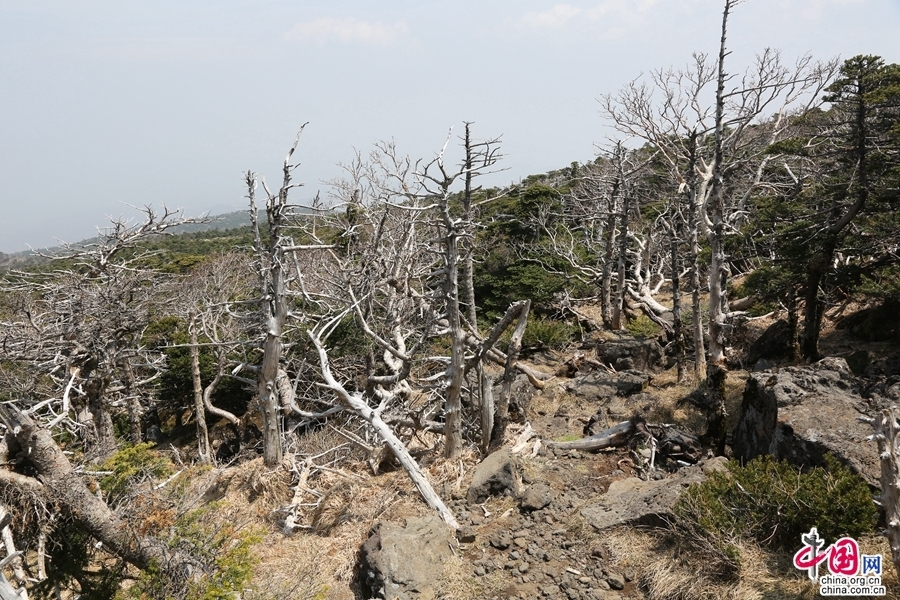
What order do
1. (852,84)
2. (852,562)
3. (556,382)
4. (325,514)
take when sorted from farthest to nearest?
1. (556,382)
2. (852,84)
3. (325,514)
4. (852,562)

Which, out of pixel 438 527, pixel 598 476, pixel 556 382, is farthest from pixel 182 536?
pixel 556 382

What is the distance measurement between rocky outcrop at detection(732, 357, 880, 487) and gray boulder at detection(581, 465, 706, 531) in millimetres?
1075

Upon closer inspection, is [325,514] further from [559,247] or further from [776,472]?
[559,247]

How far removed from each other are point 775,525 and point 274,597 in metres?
4.63

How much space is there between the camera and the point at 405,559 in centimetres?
527

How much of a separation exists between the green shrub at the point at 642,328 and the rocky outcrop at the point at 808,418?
836 cm

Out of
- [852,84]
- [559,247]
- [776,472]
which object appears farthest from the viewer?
[559,247]

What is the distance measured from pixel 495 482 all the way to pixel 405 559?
6.18 feet

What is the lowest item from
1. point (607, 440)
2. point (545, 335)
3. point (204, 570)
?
→ point (545, 335)

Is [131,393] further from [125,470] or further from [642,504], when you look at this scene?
[642,504]

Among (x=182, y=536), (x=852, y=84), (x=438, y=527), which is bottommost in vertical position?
(x=438, y=527)

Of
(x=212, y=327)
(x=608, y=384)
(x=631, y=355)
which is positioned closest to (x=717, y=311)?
(x=608, y=384)

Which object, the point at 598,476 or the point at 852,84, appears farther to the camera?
the point at 852,84

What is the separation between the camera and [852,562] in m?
4.63
